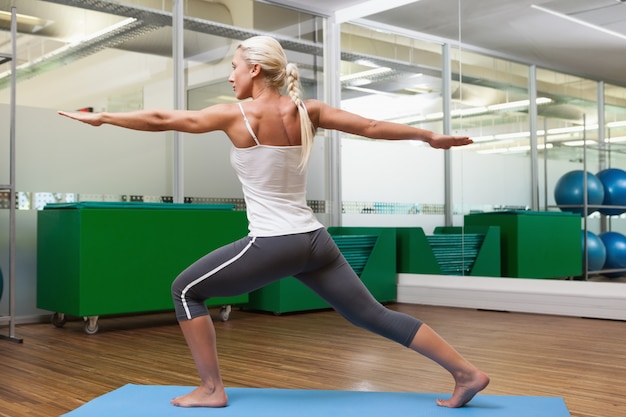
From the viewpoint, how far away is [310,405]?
253 cm

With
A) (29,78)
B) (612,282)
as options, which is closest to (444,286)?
(612,282)

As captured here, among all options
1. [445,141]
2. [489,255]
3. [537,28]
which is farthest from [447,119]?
[445,141]

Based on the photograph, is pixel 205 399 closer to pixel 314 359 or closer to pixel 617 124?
pixel 314 359

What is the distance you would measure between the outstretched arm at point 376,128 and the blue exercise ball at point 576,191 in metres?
3.05

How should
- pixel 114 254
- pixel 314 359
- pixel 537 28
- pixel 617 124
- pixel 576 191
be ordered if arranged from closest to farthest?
pixel 314 359, pixel 114 254, pixel 617 124, pixel 576 191, pixel 537 28

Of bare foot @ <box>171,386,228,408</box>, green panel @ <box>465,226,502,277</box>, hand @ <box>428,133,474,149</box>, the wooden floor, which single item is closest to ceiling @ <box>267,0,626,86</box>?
green panel @ <box>465,226,502,277</box>

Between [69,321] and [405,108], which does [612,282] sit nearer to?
[405,108]

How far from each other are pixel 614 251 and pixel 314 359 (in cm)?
262

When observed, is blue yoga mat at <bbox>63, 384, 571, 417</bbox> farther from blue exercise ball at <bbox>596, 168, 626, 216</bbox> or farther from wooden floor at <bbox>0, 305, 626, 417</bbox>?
blue exercise ball at <bbox>596, 168, 626, 216</bbox>

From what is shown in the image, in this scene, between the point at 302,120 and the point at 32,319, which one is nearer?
the point at 302,120

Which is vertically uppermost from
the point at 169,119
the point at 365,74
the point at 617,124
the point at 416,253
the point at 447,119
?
the point at 365,74

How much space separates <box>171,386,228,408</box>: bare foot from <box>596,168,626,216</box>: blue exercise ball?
3.56 meters

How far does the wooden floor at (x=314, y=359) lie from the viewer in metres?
2.94

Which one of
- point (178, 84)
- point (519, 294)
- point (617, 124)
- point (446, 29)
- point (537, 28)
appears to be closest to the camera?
point (617, 124)
